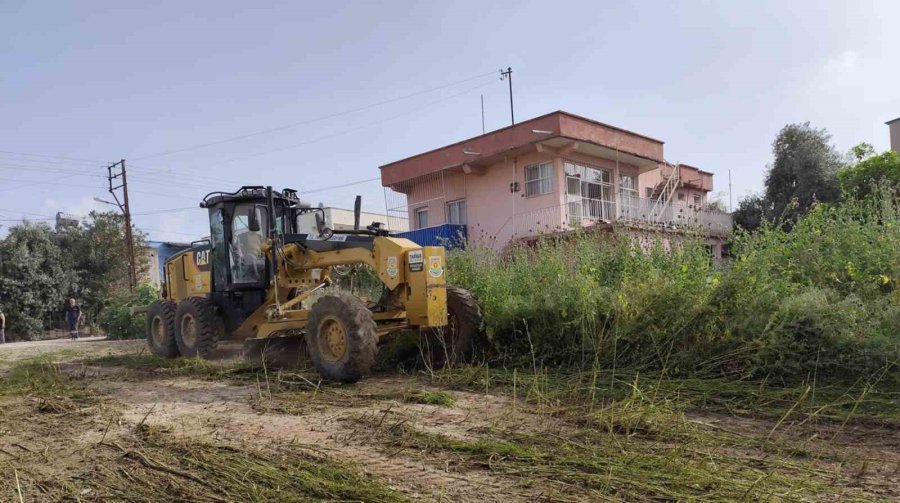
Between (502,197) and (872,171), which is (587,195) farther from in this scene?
(872,171)

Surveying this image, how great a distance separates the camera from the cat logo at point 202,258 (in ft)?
34.1

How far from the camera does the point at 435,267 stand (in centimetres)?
726

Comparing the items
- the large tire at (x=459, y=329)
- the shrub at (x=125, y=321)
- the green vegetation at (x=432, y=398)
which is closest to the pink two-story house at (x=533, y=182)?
the shrub at (x=125, y=321)

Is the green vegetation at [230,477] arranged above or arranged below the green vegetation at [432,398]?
above

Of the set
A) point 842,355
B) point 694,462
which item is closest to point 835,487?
point 694,462

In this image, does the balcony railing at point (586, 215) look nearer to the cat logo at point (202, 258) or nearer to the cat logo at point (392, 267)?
the cat logo at point (202, 258)

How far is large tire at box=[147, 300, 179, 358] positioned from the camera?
400 inches

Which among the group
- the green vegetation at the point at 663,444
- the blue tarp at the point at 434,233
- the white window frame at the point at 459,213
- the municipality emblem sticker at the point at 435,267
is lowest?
the green vegetation at the point at 663,444

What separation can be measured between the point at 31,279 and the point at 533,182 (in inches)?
925

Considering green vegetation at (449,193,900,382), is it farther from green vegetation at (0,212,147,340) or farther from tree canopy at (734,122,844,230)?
green vegetation at (0,212,147,340)

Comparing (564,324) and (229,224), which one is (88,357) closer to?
(229,224)

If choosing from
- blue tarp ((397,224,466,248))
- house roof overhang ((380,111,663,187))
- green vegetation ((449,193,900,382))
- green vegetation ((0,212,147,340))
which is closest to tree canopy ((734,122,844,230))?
house roof overhang ((380,111,663,187))

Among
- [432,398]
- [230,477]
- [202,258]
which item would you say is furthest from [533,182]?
[230,477]

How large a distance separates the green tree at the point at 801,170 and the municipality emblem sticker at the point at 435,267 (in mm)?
20147
